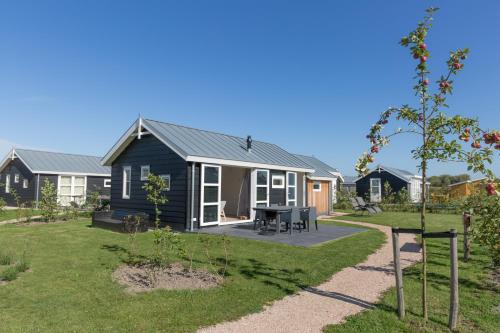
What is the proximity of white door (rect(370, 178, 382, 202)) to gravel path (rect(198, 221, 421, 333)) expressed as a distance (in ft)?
89.5

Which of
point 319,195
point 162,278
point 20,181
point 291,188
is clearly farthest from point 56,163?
point 162,278

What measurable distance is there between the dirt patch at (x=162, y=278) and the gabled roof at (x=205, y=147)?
6.04 m

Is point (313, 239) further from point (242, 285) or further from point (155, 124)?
point (155, 124)

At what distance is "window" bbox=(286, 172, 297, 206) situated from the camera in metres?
17.9

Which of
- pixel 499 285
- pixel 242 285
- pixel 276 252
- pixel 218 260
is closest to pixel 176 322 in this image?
pixel 242 285

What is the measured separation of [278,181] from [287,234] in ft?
17.4

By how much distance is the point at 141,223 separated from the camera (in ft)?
40.9

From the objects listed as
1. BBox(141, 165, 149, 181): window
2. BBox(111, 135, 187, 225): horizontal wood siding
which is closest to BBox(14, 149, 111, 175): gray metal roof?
BBox(111, 135, 187, 225): horizontal wood siding

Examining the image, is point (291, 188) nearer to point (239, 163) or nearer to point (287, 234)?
point (239, 163)

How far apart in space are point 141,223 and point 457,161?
10728 mm

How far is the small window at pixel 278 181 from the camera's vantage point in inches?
668

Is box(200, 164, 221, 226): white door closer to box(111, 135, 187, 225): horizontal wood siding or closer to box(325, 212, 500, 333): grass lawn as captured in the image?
box(111, 135, 187, 225): horizontal wood siding

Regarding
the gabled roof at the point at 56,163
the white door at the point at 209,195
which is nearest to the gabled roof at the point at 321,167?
the white door at the point at 209,195

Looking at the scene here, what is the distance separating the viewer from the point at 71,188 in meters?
26.3
